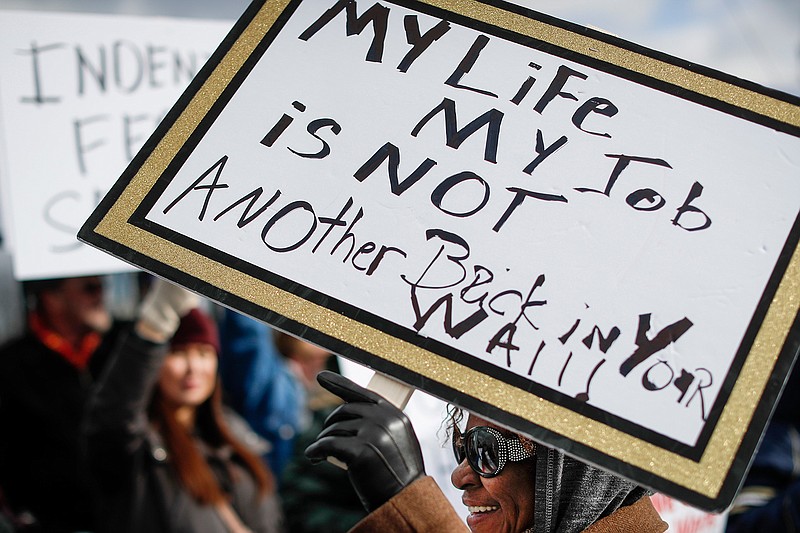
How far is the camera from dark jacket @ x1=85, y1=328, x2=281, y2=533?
3.01m

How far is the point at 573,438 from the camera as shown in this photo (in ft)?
4.10

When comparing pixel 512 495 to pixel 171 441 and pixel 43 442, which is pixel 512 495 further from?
pixel 43 442

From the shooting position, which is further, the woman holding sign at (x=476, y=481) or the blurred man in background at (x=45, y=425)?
the blurred man in background at (x=45, y=425)

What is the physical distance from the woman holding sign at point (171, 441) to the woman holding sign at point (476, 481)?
151 centimetres

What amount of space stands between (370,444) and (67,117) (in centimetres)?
205

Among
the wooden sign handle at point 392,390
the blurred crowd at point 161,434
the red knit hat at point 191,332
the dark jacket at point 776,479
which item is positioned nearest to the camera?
the wooden sign handle at point 392,390

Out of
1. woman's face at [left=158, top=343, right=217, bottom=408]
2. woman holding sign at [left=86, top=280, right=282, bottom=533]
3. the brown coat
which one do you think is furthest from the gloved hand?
the brown coat

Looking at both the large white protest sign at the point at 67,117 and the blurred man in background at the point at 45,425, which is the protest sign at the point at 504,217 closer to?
the large white protest sign at the point at 67,117

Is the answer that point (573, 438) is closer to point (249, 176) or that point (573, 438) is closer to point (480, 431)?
point (480, 431)

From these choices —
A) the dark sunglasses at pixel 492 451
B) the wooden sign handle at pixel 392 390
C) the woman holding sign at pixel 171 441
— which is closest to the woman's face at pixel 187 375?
the woman holding sign at pixel 171 441

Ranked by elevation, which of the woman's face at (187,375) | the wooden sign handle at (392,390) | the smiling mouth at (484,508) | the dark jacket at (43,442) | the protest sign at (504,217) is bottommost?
the dark jacket at (43,442)

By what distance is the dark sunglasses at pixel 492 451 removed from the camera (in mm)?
1555

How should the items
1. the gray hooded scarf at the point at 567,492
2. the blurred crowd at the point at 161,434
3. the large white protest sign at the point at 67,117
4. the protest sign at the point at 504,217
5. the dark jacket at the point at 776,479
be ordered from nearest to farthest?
the protest sign at the point at 504,217, the gray hooded scarf at the point at 567,492, the dark jacket at the point at 776,479, the large white protest sign at the point at 67,117, the blurred crowd at the point at 161,434

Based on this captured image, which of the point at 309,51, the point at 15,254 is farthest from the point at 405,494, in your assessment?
the point at 15,254
